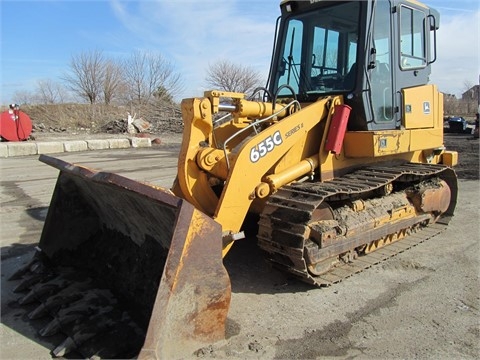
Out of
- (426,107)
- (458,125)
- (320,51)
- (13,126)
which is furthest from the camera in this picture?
(458,125)

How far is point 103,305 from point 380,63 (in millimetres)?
3805

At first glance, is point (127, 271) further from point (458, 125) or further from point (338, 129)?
point (458, 125)

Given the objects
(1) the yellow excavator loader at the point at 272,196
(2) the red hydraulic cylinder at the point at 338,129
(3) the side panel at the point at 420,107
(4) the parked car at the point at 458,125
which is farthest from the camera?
(4) the parked car at the point at 458,125

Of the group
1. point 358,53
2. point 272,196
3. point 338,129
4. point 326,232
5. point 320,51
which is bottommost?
point 326,232

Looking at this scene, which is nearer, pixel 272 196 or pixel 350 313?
pixel 350 313

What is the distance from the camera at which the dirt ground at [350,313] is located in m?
3.06

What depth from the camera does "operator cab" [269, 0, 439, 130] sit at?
4.70 m

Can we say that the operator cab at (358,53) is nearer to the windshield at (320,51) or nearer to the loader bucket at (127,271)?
the windshield at (320,51)

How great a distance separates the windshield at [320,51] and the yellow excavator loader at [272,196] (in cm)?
2

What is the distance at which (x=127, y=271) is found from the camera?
152 inches

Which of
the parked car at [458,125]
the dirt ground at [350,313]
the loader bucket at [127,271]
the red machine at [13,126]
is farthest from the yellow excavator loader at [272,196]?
the parked car at [458,125]

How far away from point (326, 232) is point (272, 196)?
596 millimetres

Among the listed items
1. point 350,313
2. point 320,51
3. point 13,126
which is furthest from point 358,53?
point 13,126

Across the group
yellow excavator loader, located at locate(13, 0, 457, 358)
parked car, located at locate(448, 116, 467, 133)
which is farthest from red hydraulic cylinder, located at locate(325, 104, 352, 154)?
parked car, located at locate(448, 116, 467, 133)
